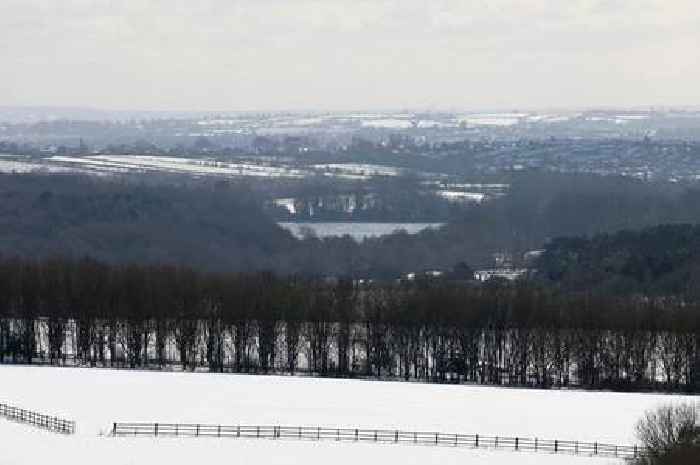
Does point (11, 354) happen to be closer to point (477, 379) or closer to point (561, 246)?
point (477, 379)

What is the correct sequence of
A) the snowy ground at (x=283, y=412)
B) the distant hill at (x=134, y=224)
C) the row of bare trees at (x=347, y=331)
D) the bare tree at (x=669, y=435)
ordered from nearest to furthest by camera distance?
the bare tree at (x=669, y=435), the snowy ground at (x=283, y=412), the row of bare trees at (x=347, y=331), the distant hill at (x=134, y=224)

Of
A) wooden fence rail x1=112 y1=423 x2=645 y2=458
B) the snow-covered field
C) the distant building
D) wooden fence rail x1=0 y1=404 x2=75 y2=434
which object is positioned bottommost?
the snow-covered field

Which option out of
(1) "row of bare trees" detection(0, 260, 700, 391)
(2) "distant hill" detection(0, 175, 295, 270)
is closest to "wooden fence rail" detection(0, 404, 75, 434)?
(1) "row of bare trees" detection(0, 260, 700, 391)

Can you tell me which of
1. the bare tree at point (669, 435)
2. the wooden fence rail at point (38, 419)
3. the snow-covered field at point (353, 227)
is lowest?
the snow-covered field at point (353, 227)

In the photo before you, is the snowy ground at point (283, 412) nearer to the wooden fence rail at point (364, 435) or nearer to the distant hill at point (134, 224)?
the wooden fence rail at point (364, 435)

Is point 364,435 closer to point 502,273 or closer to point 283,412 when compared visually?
point 283,412

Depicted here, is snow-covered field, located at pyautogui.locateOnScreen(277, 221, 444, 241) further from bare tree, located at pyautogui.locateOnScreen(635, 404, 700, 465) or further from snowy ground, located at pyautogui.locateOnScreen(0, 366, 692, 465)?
bare tree, located at pyautogui.locateOnScreen(635, 404, 700, 465)

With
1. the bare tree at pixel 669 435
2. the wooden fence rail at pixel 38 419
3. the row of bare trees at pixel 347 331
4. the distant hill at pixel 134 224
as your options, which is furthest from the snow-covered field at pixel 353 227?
the bare tree at pixel 669 435
